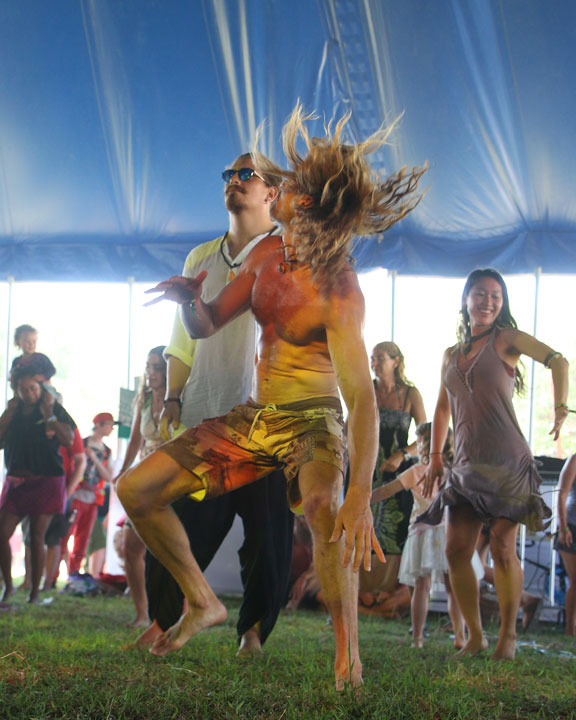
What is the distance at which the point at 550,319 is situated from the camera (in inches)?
363

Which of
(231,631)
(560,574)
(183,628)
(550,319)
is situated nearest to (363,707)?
(183,628)

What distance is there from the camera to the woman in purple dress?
4109mm

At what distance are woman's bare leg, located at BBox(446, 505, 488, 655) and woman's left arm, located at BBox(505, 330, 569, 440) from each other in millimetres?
609

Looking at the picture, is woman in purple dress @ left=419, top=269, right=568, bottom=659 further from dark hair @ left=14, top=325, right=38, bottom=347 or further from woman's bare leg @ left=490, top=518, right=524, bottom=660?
dark hair @ left=14, top=325, right=38, bottom=347

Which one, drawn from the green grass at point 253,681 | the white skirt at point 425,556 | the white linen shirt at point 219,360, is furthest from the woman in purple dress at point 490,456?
the white linen shirt at point 219,360

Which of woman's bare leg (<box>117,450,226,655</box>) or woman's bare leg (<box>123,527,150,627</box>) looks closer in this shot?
woman's bare leg (<box>117,450,226,655</box>)

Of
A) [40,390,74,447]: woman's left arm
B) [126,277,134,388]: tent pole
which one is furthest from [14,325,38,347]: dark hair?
[126,277,134,388]: tent pole

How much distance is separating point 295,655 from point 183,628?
0.76 m

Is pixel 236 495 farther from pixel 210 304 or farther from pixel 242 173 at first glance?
pixel 242 173

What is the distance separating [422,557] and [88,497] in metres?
4.35

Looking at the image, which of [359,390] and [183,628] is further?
[183,628]

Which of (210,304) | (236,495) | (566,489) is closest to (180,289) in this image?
(210,304)

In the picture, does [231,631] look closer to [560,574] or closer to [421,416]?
[421,416]

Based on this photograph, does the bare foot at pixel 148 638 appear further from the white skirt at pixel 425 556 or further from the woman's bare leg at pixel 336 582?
the white skirt at pixel 425 556
